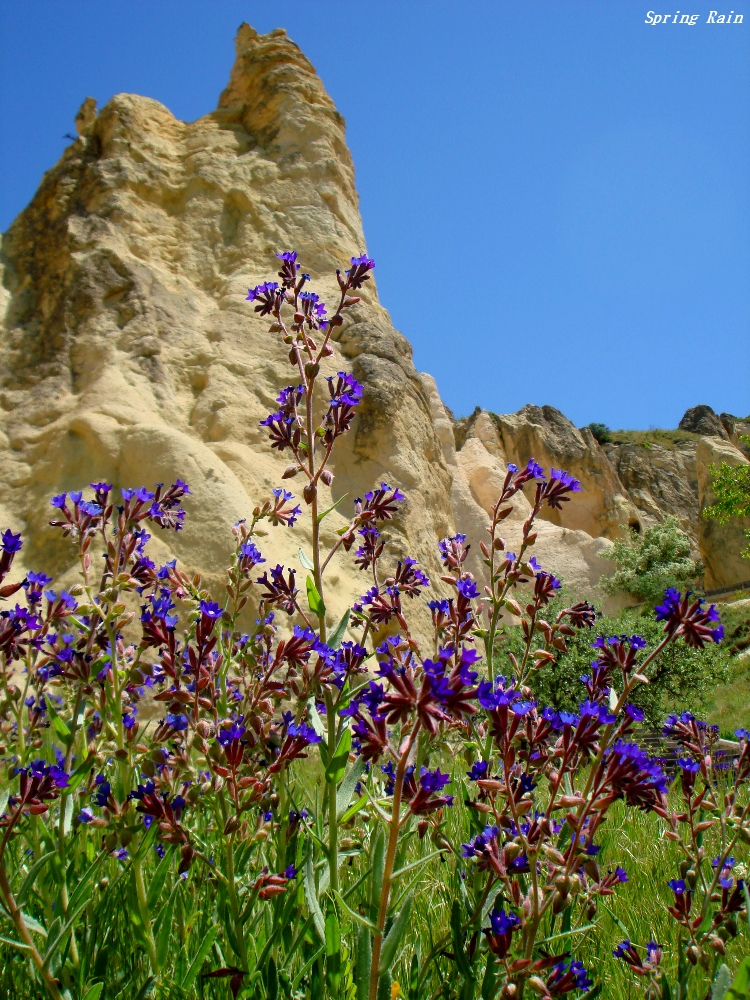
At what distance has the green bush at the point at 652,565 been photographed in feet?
85.8

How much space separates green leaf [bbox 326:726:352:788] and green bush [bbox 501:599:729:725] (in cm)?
741

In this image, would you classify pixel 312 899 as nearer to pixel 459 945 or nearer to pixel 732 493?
pixel 459 945

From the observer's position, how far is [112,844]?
5.66 feet

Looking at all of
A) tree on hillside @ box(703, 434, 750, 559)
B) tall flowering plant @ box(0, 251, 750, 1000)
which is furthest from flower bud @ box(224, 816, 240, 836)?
tree on hillside @ box(703, 434, 750, 559)

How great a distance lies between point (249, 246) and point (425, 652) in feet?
25.5

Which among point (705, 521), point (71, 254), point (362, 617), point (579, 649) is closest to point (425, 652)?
point (579, 649)

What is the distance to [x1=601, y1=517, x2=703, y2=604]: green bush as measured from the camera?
26.1 m

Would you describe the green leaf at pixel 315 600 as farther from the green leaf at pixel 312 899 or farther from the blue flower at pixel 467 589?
the green leaf at pixel 312 899

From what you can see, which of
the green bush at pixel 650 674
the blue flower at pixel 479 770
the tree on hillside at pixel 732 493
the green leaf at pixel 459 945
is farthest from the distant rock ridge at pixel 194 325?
the tree on hillside at pixel 732 493

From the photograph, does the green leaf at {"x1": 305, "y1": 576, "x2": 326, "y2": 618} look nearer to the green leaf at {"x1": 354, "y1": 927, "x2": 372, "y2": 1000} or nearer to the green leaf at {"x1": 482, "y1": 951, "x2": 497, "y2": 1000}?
the green leaf at {"x1": 354, "y1": 927, "x2": 372, "y2": 1000}

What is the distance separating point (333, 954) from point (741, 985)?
89 cm

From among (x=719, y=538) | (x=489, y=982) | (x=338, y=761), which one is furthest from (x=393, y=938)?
(x=719, y=538)

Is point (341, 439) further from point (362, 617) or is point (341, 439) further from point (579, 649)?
point (362, 617)

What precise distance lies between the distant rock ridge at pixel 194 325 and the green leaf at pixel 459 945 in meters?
6.39
